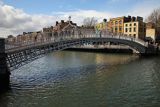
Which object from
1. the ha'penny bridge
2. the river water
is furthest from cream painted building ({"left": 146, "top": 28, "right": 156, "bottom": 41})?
the river water

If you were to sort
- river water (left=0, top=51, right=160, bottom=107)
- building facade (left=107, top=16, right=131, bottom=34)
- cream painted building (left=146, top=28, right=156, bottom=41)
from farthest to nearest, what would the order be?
1. building facade (left=107, top=16, right=131, bottom=34)
2. cream painted building (left=146, top=28, right=156, bottom=41)
3. river water (left=0, top=51, right=160, bottom=107)

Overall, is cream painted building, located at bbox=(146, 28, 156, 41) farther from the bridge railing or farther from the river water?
the river water

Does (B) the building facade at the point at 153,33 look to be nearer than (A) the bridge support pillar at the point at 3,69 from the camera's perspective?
No

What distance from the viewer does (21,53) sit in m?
21.9

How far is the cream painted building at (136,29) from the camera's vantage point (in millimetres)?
64562

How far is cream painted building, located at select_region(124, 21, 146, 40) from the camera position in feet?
212

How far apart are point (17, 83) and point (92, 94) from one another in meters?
6.30

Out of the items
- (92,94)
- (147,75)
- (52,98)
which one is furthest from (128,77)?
(52,98)

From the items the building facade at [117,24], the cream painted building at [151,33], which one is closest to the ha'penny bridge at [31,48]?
the cream painted building at [151,33]

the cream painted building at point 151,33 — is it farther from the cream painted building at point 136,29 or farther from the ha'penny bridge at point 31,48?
the ha'penny bridge at point 31,48

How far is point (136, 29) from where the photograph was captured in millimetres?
64812

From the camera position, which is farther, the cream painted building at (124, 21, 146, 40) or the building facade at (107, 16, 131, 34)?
the building facade at (107, 16, 131, 34)

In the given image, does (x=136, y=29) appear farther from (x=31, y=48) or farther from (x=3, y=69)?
(x=3, y=69)

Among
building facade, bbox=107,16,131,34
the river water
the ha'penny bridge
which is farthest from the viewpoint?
building facade, bbox=107,16,131,34
